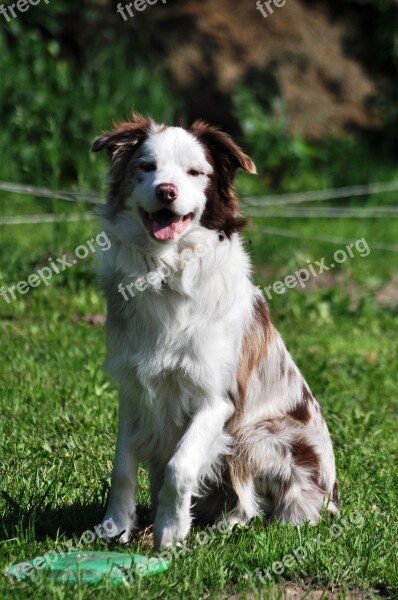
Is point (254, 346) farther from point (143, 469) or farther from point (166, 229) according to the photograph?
point (143, 469)

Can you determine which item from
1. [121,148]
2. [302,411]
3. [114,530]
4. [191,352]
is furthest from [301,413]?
[121,148]

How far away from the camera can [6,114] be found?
976cm

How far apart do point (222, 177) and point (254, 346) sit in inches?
27.7

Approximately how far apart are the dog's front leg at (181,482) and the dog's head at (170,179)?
76cm

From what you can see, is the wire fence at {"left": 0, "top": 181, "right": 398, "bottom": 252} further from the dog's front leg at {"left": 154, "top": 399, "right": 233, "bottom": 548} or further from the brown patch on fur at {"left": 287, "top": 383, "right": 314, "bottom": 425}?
the dog's front leg at {"left": 154, "top": 399, "right": 233, "bottom": 548}

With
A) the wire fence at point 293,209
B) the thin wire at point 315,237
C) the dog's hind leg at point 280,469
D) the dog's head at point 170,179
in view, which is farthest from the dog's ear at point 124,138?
the thin wire at point 315,237

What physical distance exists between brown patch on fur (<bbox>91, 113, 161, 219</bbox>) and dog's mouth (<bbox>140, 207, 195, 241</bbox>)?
150mm

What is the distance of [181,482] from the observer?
3.62m

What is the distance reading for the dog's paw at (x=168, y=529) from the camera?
364 centimetres

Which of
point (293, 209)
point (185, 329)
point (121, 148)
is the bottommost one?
point (185, 329)

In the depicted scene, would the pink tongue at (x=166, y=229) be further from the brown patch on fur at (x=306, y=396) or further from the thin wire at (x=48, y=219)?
the thin wire at (x=48, y=219)

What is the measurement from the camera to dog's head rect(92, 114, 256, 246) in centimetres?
369

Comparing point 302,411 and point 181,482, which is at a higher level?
point 302,411

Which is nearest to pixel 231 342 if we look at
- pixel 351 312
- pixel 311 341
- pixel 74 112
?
pixel 311 341
